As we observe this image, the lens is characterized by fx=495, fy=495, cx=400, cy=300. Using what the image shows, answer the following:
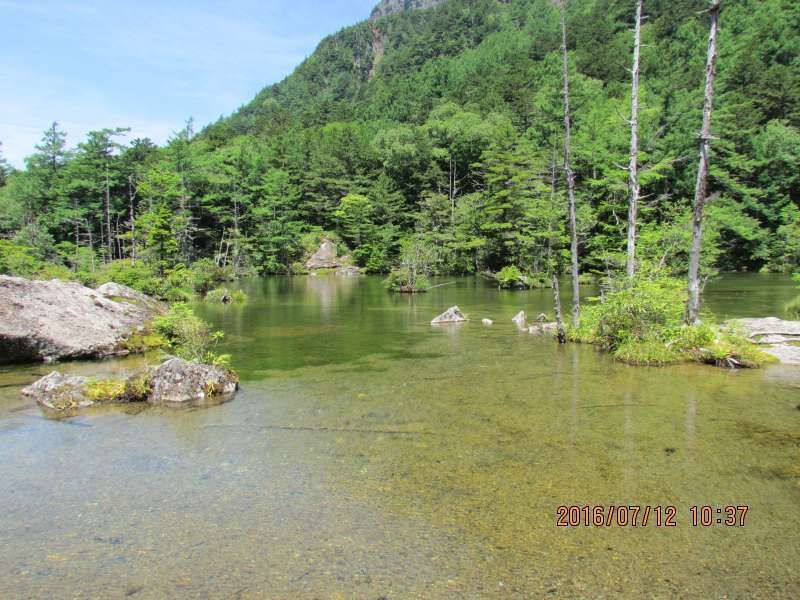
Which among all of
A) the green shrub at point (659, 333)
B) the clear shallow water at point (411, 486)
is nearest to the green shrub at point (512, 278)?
the green shrub at point (659, 333)

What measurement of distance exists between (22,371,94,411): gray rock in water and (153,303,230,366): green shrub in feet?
6.67

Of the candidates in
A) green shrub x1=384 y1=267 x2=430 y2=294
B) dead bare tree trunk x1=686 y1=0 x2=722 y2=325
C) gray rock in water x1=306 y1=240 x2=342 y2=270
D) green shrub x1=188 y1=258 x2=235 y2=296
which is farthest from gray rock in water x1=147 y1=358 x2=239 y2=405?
gray rock in water x1=306 y1=240 x2=342 y2=270

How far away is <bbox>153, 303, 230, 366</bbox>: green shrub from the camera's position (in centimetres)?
1102

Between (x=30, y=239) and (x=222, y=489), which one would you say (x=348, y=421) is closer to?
(x=222, y=489)

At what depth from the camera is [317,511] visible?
4.92 m

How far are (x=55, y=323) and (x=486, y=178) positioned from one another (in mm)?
43578

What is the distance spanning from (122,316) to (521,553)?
46.9 feet

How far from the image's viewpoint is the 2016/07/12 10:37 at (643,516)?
179 inches

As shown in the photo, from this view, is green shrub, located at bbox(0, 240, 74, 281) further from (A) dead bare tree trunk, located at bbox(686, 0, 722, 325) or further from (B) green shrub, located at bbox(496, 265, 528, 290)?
(B) green shrub, located at bbox(496, 265, 528, 290)
